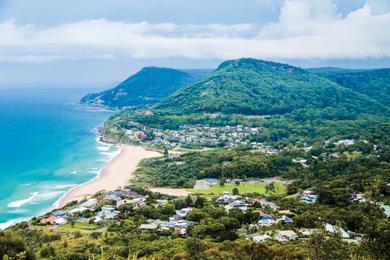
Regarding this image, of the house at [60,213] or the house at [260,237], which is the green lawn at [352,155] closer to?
the house at [260,237]

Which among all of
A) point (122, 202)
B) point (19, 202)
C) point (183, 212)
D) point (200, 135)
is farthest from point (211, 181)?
point (200, 135)

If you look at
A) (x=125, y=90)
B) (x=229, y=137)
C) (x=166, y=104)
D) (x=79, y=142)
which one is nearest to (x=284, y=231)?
(x=229, y=137)

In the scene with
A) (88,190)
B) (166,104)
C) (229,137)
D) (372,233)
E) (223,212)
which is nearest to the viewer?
(372,233)

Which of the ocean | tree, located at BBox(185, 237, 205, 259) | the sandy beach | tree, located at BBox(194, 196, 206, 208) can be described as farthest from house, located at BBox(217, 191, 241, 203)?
tree, located at BBox(185, 237, 205, 259)

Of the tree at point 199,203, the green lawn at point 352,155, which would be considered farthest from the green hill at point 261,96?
the tree at point 199,203

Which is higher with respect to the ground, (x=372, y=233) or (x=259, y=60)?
(x=259, y=60)

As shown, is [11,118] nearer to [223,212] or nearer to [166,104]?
[166,104]
